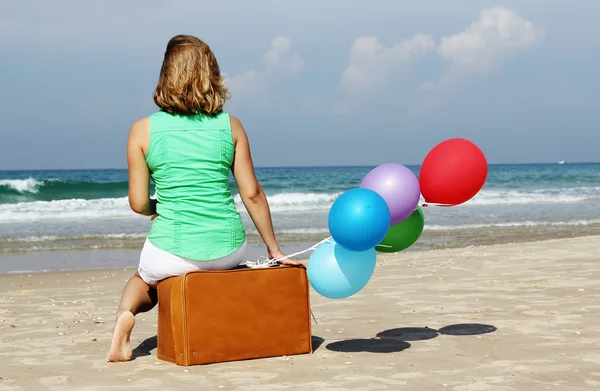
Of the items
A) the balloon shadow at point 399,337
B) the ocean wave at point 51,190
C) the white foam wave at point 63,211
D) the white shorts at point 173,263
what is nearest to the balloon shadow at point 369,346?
the balloon shadow at point 399,337

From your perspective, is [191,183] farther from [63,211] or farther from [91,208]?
[91,208]

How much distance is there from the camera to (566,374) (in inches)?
148

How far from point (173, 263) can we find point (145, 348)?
82 centimetres

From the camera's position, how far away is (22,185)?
30953 mm

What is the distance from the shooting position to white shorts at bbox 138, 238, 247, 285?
4.16 m

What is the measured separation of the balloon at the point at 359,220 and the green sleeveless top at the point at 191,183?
60 centimetres

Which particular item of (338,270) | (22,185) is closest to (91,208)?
(22,185)

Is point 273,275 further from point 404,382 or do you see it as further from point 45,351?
point 45,351

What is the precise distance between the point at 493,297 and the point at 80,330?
3.15 meters

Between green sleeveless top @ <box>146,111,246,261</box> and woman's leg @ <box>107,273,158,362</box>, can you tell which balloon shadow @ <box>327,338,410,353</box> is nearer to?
green sleeveless top @ <box>146,111,246,261</box>

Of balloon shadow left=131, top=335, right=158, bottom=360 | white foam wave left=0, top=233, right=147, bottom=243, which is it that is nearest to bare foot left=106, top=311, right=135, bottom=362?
balloon shadow left=131, top=335, right=158, bottom=360

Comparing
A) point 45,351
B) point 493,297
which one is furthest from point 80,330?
point 493,297

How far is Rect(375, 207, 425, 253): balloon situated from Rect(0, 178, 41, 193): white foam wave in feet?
92.6

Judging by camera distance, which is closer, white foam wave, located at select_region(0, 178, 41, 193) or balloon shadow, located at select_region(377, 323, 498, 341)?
balloon shadow, located at select_region(377, 323, 498, 341)
